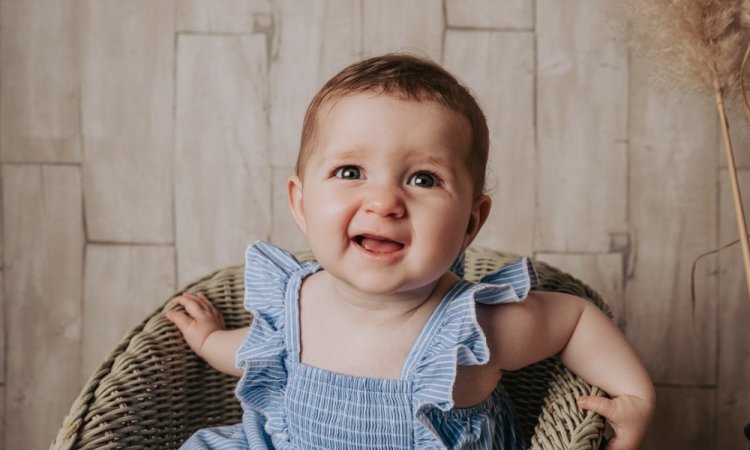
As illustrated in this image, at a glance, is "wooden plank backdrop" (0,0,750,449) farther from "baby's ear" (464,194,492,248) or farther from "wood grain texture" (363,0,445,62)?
"baby's ear" (464,194,492,248)

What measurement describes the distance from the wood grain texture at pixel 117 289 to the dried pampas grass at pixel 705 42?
1192mm

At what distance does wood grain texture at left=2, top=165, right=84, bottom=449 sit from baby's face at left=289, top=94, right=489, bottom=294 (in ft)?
3.26

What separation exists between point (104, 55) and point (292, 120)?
0.46m

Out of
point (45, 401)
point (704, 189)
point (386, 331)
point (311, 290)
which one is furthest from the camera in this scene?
point (45, 401)

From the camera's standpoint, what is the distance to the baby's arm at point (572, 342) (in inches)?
45.3

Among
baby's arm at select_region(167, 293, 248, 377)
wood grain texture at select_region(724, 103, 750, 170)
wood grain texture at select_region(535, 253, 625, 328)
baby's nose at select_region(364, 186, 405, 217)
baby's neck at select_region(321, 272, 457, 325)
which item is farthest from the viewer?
wood grain texture at select_region(535, 253, 625, 328)

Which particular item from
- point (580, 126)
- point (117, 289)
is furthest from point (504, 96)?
point (117, 289)

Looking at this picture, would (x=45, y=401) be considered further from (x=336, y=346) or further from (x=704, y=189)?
(x=704, y=189)

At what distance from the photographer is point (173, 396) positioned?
1414 millimetres

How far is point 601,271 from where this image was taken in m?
1.84

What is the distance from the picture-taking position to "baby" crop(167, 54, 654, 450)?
109cm

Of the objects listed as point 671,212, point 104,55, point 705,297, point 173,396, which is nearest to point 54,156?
point 104,55

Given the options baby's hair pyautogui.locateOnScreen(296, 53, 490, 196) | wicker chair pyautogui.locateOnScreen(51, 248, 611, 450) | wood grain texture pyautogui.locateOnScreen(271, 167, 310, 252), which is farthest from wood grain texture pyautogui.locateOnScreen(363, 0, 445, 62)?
baby's hair pyautogui.locateOnScreen(296, 53, 490, 196)

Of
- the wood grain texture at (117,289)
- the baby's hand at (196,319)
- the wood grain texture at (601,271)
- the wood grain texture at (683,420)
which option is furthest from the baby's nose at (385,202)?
the wood grain texture at (683,420)
